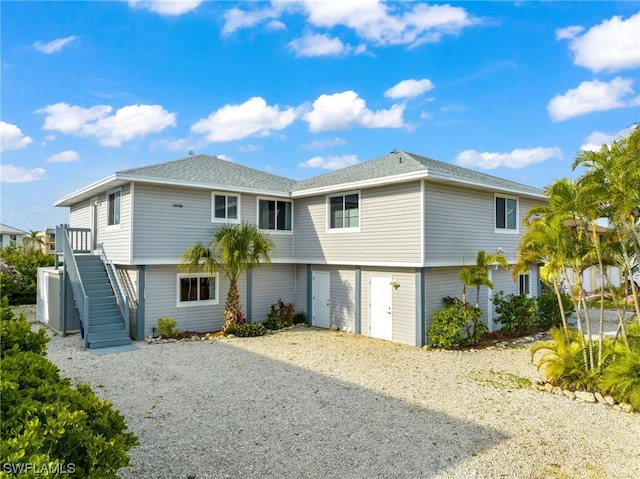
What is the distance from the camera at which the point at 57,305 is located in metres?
14.1

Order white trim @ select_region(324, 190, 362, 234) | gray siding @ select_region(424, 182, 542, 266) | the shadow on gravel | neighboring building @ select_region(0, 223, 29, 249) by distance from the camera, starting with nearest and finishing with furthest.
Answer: the shadow on gravel < gray siding @ select_region(424, 182, 542, 266) < white trim @ select_region(324, 190, 362, 234) < neighboring building @ select_region(0, 223, 29, 249)

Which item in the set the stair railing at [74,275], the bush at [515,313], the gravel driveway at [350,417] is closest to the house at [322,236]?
the stair railing at [74,275]

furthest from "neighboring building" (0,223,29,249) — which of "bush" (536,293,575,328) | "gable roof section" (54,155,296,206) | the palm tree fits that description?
"bush" (536,293,575,328)

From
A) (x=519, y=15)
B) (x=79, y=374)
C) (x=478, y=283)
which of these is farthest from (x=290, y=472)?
(x=519, y=15)

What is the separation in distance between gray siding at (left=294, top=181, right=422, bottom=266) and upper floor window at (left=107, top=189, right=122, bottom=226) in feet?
21.1

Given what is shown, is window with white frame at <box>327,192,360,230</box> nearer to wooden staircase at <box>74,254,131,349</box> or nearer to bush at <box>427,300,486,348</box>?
bush at <box>427,300,486,348</box>

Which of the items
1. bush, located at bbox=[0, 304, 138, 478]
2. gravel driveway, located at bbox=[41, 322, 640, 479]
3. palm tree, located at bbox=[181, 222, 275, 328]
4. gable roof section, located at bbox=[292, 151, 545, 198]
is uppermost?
gable roof section, located at bbox=[292, 151, 545, 198]

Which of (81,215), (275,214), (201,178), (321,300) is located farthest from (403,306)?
(81,215)

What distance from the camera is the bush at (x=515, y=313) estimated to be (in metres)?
13.4

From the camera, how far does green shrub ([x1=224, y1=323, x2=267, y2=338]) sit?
1325 centimetres

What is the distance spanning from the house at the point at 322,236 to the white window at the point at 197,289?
0.03 metres

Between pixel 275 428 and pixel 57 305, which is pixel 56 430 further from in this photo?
pixel 57 305

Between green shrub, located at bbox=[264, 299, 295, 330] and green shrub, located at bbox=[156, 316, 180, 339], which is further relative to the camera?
green shrub, located at bbox=[264, 299, 295, 330]

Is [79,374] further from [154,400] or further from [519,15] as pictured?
[519,15]
